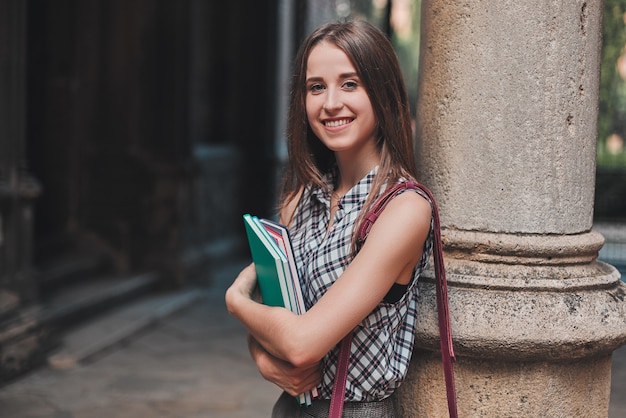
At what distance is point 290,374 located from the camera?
1.76m

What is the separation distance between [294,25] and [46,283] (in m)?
4.63

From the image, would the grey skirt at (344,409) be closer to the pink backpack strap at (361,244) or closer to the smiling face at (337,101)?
the pink backpack strap at (361,244)

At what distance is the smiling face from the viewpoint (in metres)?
1.80

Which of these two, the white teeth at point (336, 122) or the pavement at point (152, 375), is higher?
the white teeth at point (336, 122)

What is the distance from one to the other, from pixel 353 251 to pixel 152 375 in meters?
3.56

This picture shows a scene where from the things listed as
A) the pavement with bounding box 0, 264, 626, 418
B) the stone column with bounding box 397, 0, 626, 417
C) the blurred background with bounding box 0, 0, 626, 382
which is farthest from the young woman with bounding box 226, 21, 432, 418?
the blurred background with bounding box 0, 0, 626, 382

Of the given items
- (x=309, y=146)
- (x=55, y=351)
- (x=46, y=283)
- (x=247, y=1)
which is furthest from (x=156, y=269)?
(x=309, y=146)

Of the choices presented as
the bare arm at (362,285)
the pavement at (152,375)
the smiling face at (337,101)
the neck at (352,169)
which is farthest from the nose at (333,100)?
the pavement at (152,375)

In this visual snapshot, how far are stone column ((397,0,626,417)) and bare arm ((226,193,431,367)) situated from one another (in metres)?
0.35

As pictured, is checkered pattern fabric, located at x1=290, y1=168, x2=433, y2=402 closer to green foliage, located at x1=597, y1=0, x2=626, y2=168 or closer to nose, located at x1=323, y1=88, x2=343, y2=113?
nose, located at x1=323, y1=88, x2=343, y2=113

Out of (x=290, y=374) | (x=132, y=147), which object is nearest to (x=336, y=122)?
(x=290, y=374)

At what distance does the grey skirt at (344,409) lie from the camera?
5.85ft

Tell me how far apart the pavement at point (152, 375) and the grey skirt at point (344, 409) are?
257cm

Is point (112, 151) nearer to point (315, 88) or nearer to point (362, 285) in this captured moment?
point (315, 88)
